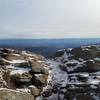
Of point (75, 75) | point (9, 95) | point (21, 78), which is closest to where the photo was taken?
point (9, 95)

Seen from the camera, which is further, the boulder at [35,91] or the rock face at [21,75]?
the rock face at [21,75]

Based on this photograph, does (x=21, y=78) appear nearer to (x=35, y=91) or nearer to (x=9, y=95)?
(x=35, y=91)

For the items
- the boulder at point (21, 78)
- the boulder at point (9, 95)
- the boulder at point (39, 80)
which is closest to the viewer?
the boulder at point (9, 95)

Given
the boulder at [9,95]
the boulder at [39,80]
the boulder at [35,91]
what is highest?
the boulder at [9,95]

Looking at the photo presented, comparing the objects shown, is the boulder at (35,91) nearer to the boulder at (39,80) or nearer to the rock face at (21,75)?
the rock face at (21,75)

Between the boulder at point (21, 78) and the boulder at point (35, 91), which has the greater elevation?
the boulder at point (21, 78)

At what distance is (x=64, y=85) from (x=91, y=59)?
39.6 ft

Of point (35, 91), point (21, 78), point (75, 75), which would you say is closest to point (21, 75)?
point (21, 78)

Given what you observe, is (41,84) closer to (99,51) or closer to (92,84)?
(92,84)

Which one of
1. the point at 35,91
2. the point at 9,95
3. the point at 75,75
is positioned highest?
the point at 9,95

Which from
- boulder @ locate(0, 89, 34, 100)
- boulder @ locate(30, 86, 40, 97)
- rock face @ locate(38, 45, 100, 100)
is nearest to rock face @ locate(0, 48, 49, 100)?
boulder @ locate(30, 86, 40, 97)

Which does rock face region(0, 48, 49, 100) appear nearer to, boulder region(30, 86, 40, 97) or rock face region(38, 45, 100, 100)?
boulder region(30, 86, 40, 97)

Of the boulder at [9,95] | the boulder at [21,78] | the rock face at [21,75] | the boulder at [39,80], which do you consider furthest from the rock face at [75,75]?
the boulder at [9,95]

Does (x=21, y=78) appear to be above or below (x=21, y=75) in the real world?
below
